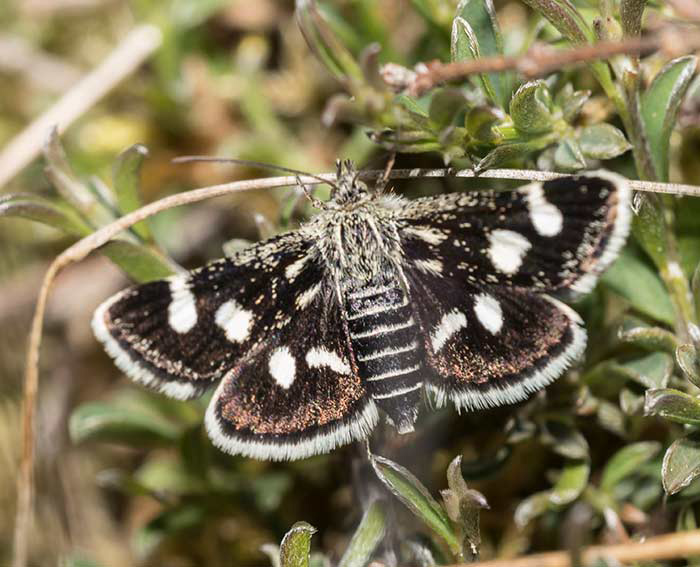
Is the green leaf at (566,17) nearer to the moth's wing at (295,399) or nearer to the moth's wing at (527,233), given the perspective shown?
the moth's wing at (527,233)

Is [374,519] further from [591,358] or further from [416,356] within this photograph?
[591,358]

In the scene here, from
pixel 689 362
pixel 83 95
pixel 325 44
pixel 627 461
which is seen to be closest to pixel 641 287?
pixel 689 362

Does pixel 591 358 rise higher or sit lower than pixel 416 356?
lower

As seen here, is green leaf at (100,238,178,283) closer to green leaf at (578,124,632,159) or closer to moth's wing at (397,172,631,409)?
moth's wing at (397,172,631,409)

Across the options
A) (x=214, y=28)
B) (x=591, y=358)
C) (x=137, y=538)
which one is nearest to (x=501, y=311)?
(x=591, y=358)

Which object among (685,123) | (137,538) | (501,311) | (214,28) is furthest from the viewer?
(214,28)

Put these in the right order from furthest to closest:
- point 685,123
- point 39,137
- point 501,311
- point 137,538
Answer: point 39,137 → point 137,538 → point 685,123 → point 501,311
